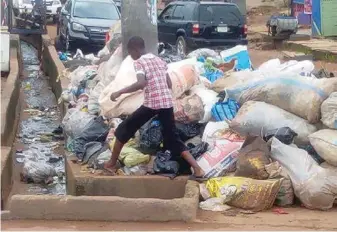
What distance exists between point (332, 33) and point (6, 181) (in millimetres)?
16978

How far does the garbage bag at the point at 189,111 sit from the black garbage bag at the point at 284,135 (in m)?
1.01

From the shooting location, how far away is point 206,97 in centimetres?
841

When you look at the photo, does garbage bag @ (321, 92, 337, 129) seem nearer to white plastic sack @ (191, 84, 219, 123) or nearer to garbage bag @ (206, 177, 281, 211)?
garbage bag @ (206, 177, 281, 211)

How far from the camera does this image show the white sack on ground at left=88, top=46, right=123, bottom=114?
29.8 ft

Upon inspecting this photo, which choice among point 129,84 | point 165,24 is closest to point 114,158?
point 129,84

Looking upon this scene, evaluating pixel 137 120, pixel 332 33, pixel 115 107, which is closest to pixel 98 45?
pixel 332 33

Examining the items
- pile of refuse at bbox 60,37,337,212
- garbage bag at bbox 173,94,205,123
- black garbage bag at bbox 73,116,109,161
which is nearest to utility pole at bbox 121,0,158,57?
pile of refuse at bbox 60,37,337,212

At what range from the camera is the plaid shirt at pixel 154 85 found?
22.6 feet

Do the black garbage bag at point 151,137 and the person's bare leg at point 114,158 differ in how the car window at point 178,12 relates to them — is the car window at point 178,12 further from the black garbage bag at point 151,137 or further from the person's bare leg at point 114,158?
the person's bare leg at point 114,158

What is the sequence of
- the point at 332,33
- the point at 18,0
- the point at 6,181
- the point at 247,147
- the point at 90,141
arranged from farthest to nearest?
the point at 18,0
the point at 332,33
the point at 90,141
the point at 6,181
the point at 247,147

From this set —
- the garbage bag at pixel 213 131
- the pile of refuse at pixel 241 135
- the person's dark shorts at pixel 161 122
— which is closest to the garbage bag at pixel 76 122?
the pile of refuse at pixel 241 135

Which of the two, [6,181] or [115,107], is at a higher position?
[115,107]

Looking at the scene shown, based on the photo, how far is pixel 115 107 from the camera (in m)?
8.23

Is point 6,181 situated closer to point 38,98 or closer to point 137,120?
point 137,120
